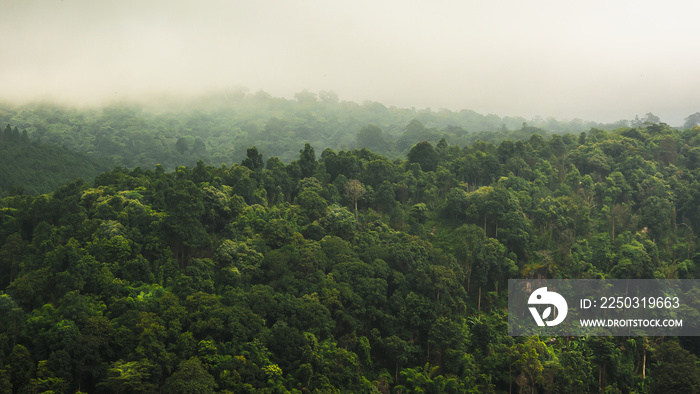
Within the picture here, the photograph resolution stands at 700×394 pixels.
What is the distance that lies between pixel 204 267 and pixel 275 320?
416cm

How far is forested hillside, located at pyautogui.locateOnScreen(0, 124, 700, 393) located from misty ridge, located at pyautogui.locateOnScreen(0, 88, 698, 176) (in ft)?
64.2

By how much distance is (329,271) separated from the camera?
32281 mm

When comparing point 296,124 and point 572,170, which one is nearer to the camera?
point 572,170

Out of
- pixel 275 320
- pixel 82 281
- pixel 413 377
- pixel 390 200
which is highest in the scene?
pixel 390 200

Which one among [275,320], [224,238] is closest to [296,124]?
[224,238]

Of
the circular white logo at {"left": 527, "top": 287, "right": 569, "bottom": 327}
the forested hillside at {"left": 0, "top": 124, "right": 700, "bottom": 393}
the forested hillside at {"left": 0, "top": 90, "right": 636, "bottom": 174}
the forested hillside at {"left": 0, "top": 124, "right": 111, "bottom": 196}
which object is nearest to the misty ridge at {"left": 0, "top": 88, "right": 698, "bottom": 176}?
the forested hillside at {"left": 0, "top": 90, "right": 636, "bottom": 174}

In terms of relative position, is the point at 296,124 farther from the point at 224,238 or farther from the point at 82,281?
the point at 82,281

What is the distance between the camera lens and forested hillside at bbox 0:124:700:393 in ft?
82.9

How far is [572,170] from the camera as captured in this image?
44.4 metres

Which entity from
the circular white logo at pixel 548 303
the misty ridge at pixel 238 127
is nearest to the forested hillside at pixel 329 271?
the circular white logo at pixel 548 303

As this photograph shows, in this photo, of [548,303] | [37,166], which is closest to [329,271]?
[548,303]

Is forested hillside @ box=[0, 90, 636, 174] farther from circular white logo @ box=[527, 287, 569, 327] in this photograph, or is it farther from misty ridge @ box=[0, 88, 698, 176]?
circular white logo @ box=[527, 287, 569, 327]

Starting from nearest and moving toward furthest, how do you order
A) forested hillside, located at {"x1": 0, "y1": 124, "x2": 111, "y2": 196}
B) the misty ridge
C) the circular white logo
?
the circular white logo, forested hillside, located at {"x1": 0, "y1": 124, "x2": 111, "y2": 196}, the misty ridge

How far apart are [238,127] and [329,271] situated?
5319 cm
